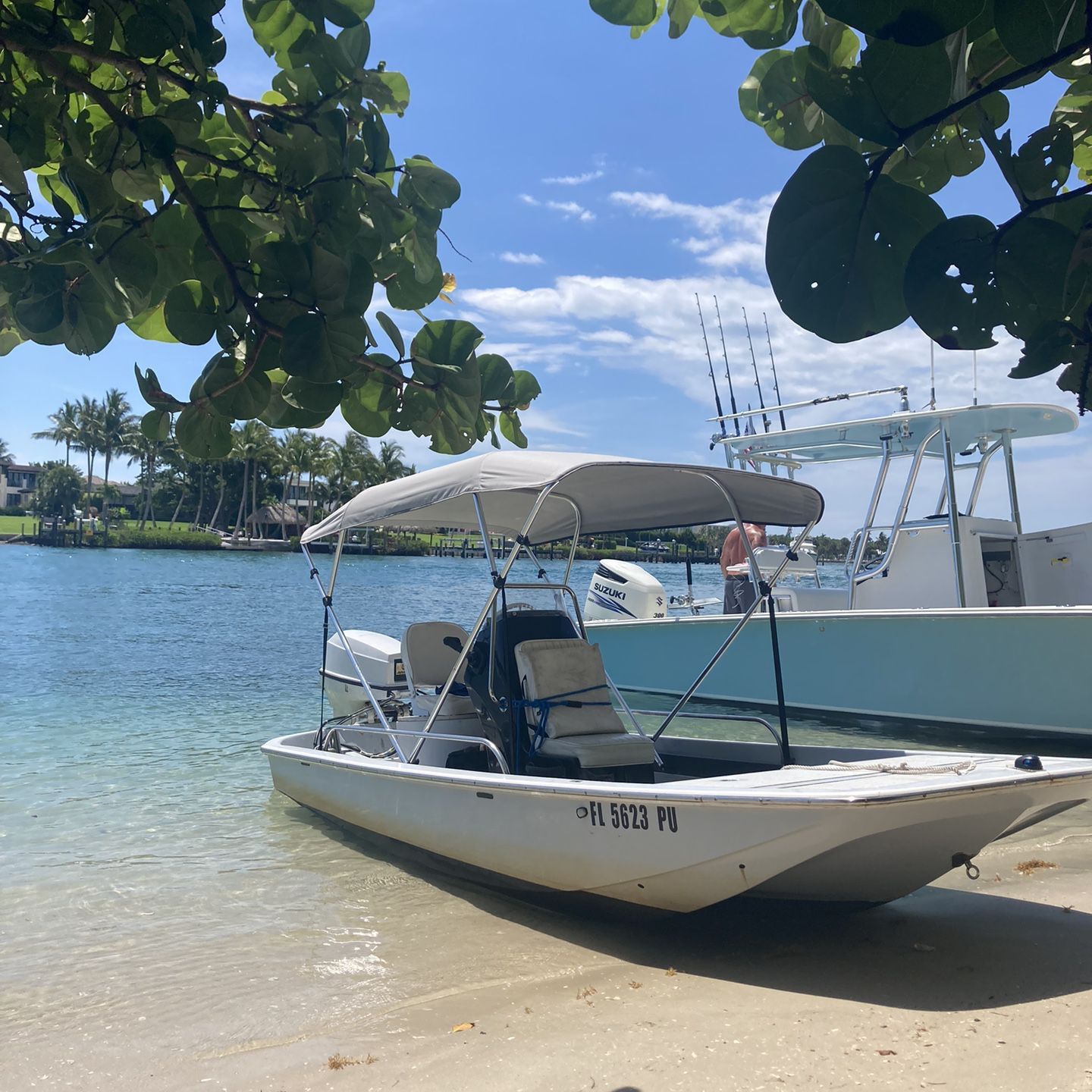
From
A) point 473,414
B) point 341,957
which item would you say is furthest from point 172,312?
point 341,957

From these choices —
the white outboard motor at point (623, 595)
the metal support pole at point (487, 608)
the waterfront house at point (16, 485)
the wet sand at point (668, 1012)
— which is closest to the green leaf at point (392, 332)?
the wet sand at point (668, 1012)

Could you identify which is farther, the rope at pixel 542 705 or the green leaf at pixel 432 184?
the rope at pixel 542 705

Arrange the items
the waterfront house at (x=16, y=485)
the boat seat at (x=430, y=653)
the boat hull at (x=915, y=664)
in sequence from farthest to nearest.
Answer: the waterfront house at (x=16, y=485) < the boat hull at (x=915, y=664) < the boat seat at (x=430, y=653)

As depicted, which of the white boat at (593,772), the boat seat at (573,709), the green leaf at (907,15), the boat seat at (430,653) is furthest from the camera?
the boat seat at (430,653)

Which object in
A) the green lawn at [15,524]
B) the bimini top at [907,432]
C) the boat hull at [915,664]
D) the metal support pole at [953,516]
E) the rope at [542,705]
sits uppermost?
the green lawn at [15,524]

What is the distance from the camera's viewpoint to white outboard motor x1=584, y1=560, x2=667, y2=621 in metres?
16.5

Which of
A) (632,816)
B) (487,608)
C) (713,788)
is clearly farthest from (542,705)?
(713,788)

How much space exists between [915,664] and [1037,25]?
11.9m

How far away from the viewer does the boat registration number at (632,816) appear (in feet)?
17.2

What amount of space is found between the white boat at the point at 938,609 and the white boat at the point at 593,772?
489cm

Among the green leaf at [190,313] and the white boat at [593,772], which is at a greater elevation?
the green leaf at [190,313]

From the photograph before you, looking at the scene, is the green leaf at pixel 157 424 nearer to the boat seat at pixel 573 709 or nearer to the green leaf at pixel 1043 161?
the green leaf at pixel 1043 161

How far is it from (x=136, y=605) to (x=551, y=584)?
3572cm

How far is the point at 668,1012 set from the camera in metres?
4.80
